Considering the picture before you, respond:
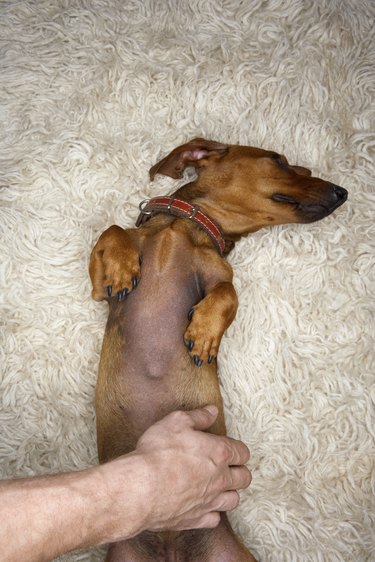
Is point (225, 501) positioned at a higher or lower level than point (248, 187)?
lower

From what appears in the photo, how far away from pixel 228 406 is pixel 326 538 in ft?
2.81

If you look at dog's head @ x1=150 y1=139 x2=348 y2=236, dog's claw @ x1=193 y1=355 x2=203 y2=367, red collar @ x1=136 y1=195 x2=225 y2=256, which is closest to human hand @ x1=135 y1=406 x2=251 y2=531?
dog's claw @ x1=193 y1=355 x2=203 y2=367

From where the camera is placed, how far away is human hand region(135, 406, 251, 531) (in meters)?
2.18

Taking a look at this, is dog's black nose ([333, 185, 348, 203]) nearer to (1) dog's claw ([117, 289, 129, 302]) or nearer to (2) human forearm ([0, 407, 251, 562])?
(1) dog's claw ([117, 289, 129, 302])

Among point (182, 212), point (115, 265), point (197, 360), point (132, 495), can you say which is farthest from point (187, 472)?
point (182, 212)

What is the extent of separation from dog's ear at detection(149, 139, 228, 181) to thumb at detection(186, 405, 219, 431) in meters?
1.29

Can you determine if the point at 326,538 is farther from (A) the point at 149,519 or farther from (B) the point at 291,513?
(A) the point at 149,519

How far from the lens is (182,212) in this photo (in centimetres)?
302

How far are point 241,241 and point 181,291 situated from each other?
63 cm

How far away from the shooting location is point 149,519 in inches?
85.1

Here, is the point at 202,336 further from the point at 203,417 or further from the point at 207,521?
the point at 207,521

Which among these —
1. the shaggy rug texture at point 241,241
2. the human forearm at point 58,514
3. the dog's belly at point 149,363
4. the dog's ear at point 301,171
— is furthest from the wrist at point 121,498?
the dog's ear at point 301,171

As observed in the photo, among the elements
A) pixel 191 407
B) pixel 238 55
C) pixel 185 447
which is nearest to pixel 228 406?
pixel 191 407

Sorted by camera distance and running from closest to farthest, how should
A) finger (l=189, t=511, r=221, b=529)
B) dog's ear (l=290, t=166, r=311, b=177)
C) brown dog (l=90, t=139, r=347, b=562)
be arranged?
finger (l=189, t=511, r=221, b=529)
brown dog (l=90, t=139, r=347, b=562)
dog's ear (l=290, t=166, r=311, b=177)
